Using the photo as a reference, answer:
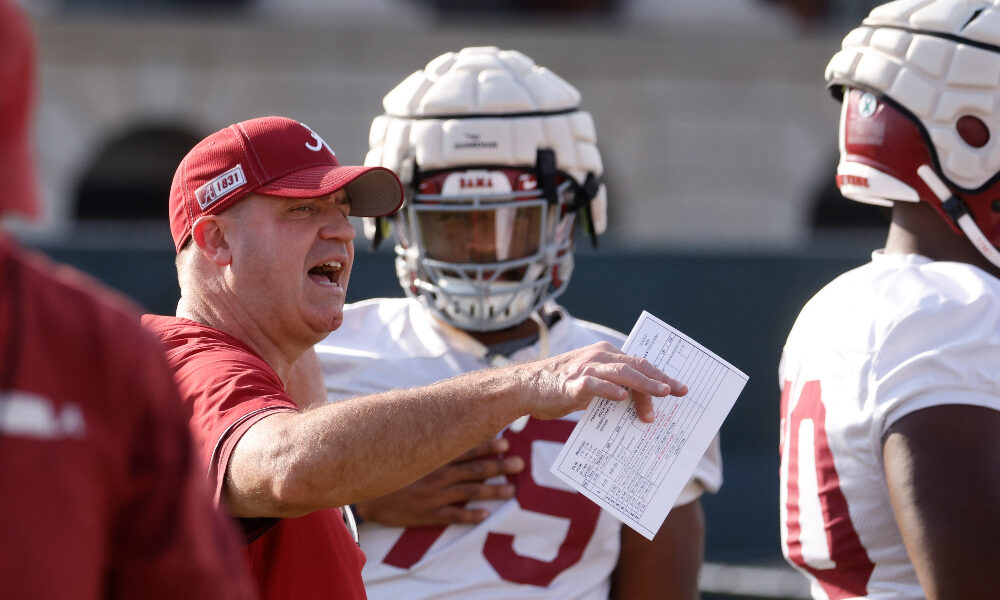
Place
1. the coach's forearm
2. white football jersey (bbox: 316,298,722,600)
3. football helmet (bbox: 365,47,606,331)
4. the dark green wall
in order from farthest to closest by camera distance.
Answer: the dark green wall, football helmet (bbox: 365,47,606,331), white football jersey (bbox: 316,298,722,600), the coach's forearm

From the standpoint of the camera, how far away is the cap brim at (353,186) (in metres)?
2.33

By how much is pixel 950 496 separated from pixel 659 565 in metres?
1.01

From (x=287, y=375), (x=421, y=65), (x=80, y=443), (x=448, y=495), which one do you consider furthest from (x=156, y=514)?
(x=421, y=65)

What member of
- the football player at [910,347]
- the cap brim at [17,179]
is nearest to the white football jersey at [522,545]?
the football player at [910,347]

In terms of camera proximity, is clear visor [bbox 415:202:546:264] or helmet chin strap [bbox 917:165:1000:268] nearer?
helmet chin strap [bbox 917:165:1000:268]

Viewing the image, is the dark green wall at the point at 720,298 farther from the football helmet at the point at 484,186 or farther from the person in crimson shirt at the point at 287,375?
the person in crimson shirt at the point at 287,375

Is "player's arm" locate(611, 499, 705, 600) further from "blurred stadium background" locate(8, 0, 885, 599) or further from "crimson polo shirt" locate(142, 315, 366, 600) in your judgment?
"blurred stadium background" locate(8, 0, 885, 599)

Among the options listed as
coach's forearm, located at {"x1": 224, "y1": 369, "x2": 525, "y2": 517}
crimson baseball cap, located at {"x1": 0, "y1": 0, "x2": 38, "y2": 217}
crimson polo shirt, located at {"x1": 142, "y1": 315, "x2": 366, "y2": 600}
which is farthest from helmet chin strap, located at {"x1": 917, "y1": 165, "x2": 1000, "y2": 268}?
crimson baseball cap, located at {"x1": 0, "y1": 0, "x2": 38, "y2": 217}

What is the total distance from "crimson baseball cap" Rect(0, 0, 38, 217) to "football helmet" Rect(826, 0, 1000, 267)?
181cm

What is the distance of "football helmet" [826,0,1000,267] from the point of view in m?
2.51

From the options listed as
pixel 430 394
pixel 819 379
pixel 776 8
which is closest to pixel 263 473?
pixel 430 394

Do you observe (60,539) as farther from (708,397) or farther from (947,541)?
(947,541)

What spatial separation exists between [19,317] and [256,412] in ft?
2.68

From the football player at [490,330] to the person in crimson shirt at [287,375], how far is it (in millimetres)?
378
